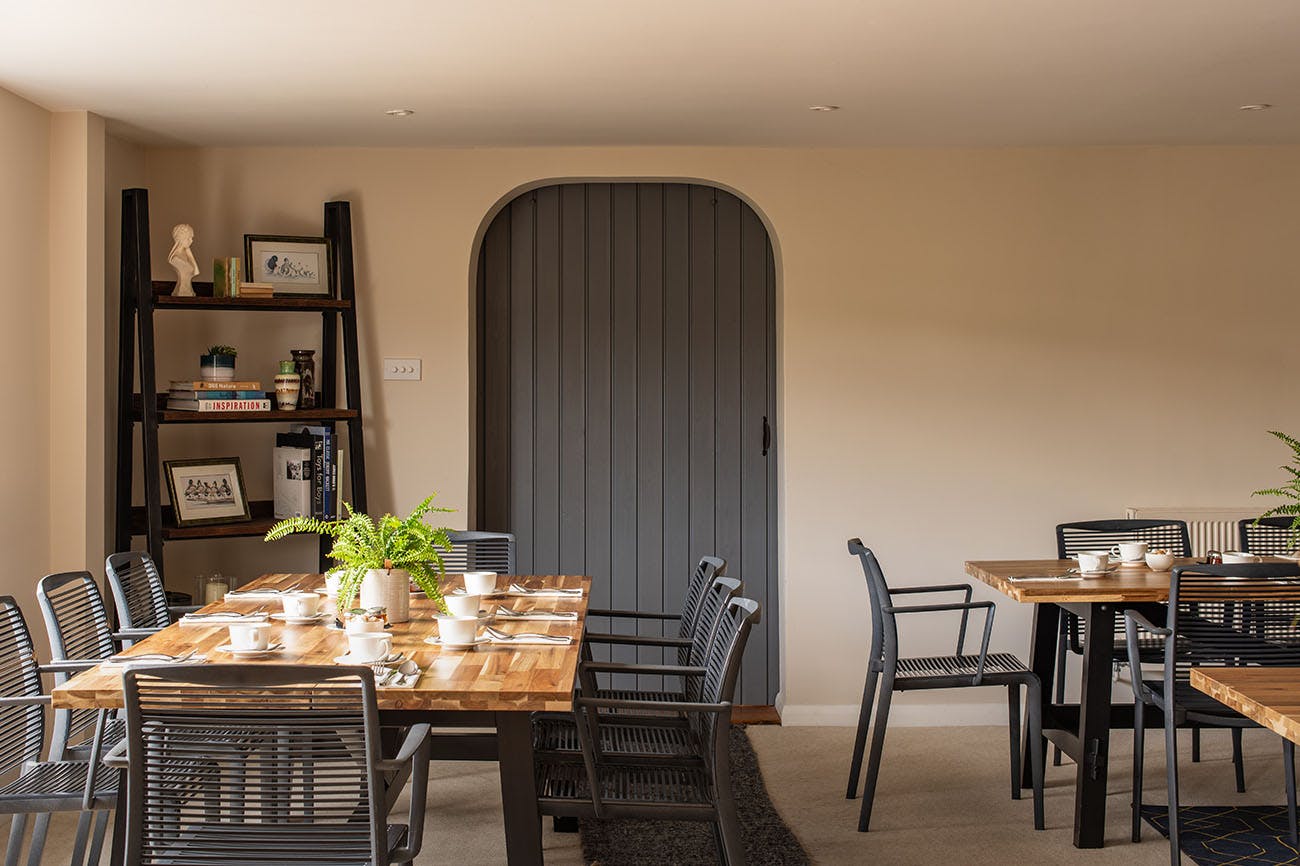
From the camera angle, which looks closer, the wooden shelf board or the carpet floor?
the carpet floor

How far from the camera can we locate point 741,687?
5.48 meters

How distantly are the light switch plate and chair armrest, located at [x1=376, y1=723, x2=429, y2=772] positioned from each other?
284cm

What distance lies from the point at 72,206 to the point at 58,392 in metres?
0.69

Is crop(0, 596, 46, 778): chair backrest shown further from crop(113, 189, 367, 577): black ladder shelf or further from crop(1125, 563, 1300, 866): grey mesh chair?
crop(1125, 563, 1300, 866): grey mesh chair

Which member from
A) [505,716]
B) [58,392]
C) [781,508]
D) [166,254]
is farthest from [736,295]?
[505,716]

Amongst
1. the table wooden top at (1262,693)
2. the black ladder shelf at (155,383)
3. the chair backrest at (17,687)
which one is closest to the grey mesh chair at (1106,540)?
the table wooden top at (1262,693)

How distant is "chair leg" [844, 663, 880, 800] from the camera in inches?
159

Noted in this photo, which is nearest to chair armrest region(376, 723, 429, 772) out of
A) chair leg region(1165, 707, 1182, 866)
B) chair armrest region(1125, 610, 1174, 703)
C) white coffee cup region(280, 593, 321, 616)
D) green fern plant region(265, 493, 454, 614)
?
green fern plant region(265, 493, 454, 614)

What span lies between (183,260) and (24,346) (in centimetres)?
76

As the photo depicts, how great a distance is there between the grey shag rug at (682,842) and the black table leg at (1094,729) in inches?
34.5

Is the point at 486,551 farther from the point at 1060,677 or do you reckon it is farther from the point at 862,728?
the point at 1060,677

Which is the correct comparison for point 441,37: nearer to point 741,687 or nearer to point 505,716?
point 505,716

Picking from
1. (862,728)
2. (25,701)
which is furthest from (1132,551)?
(25,701)

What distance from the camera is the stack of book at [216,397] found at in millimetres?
4770
